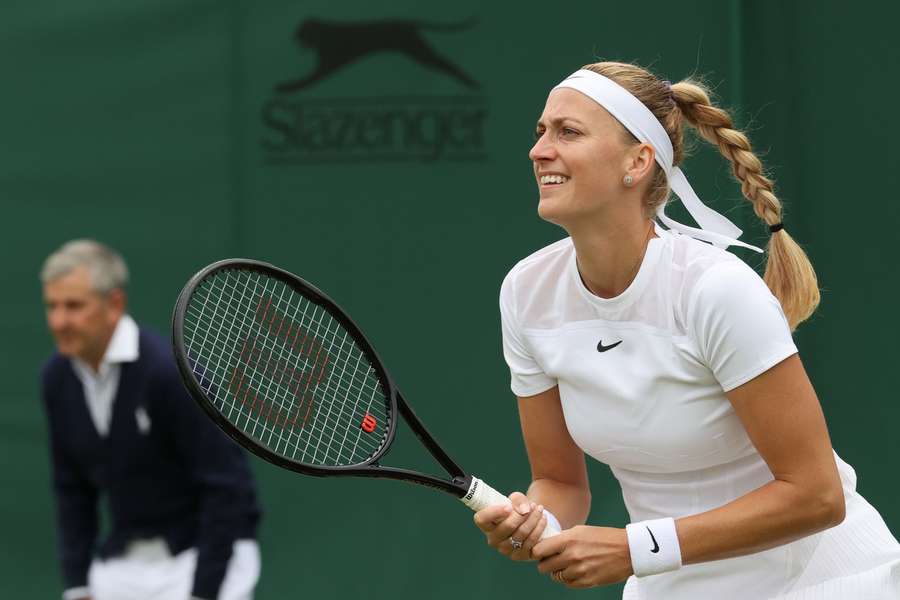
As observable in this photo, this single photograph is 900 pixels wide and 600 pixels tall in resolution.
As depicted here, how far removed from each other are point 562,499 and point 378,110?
2044 millimetres

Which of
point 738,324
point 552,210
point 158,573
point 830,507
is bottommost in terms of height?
point 158,573

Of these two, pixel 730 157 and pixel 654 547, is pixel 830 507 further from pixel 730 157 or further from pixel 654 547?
pixel 730 157

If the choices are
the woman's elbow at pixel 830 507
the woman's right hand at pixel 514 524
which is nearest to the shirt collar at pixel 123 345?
the woman's right hand at pixel 514 524

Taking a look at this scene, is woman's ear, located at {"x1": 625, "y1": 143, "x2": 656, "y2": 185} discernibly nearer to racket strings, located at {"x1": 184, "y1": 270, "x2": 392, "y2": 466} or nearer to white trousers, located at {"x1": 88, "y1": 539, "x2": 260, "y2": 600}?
racket strings, located at {"x1": 184, "y1": 270, "x2": 392, "y2": 466}

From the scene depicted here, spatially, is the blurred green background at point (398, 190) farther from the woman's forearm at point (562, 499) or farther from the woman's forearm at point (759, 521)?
the woman's forearm at point (759, 521)

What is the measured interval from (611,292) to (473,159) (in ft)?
6.62

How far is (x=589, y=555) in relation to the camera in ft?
7.19

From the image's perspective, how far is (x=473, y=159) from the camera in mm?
4281

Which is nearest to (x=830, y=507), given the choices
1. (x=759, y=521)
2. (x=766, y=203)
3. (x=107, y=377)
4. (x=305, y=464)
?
(x=759, y=521)

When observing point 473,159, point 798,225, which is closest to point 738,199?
point 798,225

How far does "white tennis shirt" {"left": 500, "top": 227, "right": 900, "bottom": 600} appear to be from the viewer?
211 centimetres

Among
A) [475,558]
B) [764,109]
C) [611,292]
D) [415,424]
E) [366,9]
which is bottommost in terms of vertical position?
[475,558]

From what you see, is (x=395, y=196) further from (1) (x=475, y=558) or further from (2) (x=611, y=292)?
(2) (x=611, y=292)

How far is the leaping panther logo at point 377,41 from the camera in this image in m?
4.27
